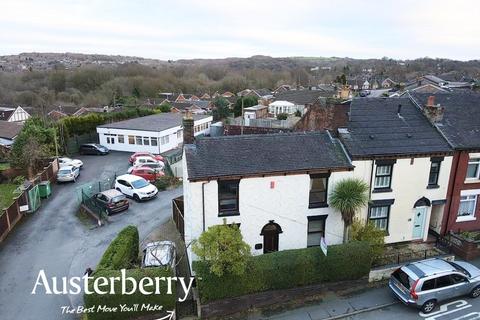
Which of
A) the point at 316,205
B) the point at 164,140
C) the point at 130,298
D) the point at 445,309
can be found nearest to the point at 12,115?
the point at 164,140

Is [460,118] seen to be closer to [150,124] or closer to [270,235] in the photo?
[270,235]

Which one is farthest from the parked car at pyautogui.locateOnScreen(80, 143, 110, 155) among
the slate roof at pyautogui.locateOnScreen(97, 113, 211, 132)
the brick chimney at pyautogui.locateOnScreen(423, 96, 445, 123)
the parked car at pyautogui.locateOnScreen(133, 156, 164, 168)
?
the brick chimney at pyautogui.locateOnScreen(423, 96, 445, 123)

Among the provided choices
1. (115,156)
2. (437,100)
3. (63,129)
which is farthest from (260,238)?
(63,129)

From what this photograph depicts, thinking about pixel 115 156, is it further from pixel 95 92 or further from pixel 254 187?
pixel 95 92

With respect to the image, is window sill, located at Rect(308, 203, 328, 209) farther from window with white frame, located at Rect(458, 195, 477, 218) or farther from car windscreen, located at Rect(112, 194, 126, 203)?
car windscreen, located at Rect(112, 194, 126, 203)

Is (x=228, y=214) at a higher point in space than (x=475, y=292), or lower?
higher

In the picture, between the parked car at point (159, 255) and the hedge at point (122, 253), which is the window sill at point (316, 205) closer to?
the parked car at point (159, 255)

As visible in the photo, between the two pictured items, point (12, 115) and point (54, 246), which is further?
point (12, 115)
